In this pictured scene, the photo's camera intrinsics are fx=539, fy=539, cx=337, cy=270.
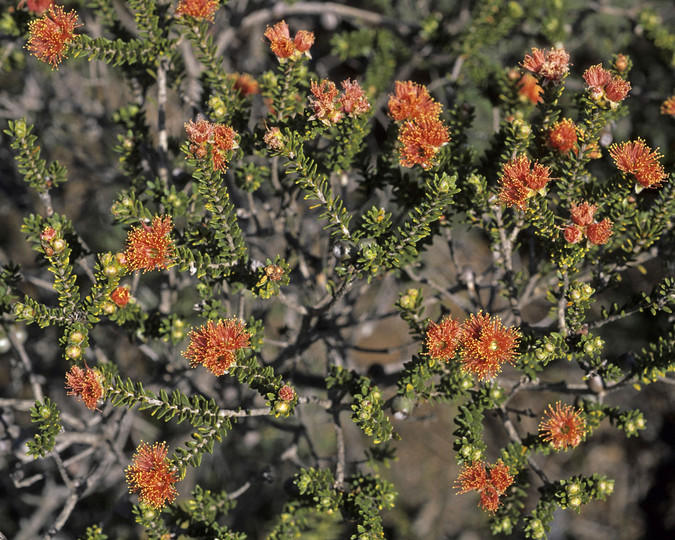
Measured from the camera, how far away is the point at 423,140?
204cm

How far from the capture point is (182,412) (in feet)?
6.40

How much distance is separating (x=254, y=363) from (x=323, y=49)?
650 cm

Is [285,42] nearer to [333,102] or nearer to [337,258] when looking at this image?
[333,102]

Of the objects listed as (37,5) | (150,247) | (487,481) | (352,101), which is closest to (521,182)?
(352,101)

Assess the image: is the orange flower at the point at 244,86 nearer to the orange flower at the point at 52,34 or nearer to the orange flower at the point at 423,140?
the orange flower at the point at 52,34

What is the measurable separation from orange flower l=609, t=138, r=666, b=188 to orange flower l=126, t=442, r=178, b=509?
6.61 ft

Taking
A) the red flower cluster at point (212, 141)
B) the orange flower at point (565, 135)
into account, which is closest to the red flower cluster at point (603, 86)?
the orange flower at point (565, 135)

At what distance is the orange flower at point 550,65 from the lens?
6.82ft

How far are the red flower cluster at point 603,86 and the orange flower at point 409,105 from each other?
579 mm

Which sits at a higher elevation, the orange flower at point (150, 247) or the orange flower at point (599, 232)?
the orange flower at point (599, 232)

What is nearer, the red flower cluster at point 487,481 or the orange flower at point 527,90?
the red flower cluster at point 487,481

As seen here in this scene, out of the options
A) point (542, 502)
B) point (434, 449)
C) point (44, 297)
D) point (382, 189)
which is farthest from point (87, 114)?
point (434, 449)

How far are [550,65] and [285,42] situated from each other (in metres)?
1.03

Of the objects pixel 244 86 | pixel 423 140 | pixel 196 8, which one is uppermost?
pixel 244 86
